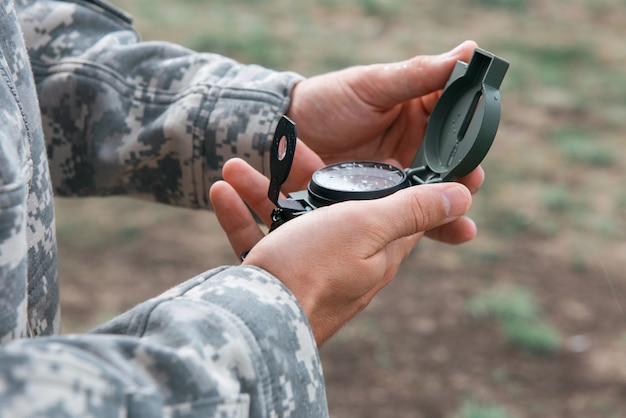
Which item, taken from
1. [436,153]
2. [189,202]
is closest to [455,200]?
[436,153]

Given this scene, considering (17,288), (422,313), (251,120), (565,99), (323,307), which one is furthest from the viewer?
(565,99)

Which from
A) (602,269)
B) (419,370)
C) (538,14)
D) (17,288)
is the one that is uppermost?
(17,288)

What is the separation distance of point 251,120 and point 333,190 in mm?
422

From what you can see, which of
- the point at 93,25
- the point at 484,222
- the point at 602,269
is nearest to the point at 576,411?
the point at 602,269

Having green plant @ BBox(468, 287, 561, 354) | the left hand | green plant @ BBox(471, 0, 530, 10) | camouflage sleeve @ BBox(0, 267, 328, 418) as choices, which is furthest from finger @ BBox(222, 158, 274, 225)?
green plant @ BBox(471, 0, 530, 10)

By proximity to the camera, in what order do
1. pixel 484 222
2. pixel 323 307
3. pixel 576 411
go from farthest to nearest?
pixel 484 222, pixel 576 411, pixel 323 307

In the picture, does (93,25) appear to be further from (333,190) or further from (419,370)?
(419,370)

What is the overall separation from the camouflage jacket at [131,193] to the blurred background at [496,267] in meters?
1.17

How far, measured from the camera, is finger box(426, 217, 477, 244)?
6.00ft

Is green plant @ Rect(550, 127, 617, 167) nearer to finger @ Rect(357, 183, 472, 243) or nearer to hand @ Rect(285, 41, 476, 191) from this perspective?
hand @ Rect(285, 41, 476, 191)

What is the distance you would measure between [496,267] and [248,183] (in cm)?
187

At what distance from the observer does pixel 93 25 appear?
1.84 m

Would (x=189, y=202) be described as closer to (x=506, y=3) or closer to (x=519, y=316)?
(x=519, y=316)

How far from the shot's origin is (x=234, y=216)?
1591 millimetres
